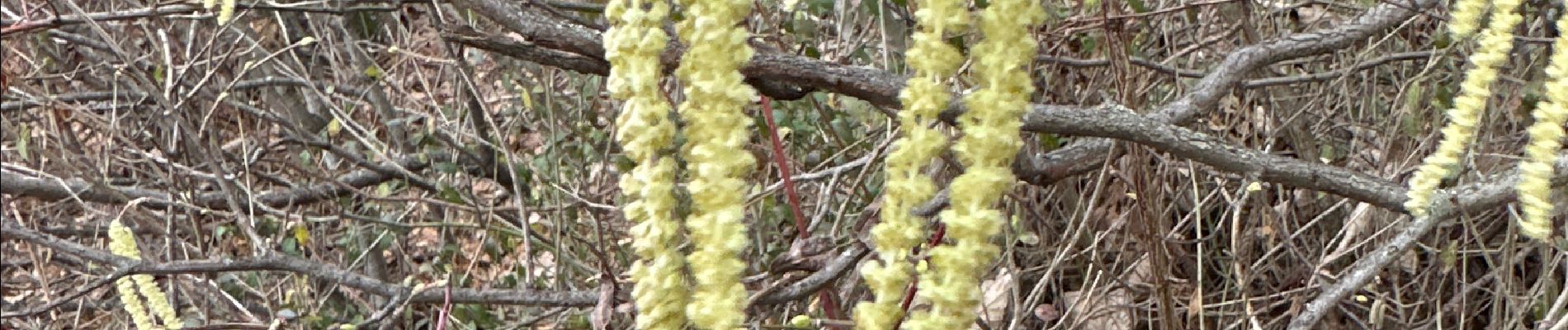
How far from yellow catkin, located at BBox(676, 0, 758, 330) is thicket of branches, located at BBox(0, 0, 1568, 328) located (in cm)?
68

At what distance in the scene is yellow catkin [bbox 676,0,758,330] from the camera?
1.10 metres

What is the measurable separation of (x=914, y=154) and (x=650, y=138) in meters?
0.19

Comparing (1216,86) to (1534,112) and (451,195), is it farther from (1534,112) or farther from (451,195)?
(451,195)

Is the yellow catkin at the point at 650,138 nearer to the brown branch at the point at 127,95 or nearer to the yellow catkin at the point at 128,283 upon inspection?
the yellow catkin at the point at 128,283

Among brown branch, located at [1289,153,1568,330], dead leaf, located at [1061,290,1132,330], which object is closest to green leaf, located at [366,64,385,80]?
dead leaf, located at [1061,290,1132,330]

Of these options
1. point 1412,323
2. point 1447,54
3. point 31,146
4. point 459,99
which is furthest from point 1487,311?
point 31,146

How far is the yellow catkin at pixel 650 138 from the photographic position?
112cm

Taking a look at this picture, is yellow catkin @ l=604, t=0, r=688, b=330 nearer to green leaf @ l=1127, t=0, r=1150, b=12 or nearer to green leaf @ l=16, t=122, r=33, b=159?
green leaf @ l=1127, t=0, r=1150, b=12

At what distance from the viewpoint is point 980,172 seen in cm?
111

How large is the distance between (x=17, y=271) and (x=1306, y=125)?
3.76m

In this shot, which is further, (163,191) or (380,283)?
(163,191)

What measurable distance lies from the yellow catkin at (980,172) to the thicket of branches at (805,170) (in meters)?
0.67

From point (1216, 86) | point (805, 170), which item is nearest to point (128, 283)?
point (805, 170)

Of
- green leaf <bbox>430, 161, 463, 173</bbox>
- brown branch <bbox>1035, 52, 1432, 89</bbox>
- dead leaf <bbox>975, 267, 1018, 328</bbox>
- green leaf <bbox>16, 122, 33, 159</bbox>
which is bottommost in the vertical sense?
dead leaf <bbox>975, 267, 1018, 328</bbox>
